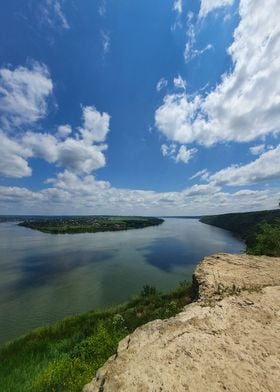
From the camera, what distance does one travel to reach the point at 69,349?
35.4ft

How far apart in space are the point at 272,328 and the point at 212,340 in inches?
61.3

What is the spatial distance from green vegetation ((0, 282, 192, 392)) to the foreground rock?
1967mm

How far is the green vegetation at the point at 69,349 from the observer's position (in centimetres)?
634

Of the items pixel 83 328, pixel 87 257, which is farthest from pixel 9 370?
pixel 87 257

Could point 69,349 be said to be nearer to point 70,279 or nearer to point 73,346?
point 73,346

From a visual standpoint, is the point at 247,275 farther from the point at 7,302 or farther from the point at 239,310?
the point at 7,302

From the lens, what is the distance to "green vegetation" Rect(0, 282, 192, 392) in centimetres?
634

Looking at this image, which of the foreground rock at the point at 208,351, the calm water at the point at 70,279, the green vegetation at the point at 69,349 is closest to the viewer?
the foreground rock at the point at 208,351

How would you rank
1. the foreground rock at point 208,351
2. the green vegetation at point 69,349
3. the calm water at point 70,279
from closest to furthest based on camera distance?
the foreground rock at point 208,351 < the green vegetation at point 69,349 < the calm water at point 70,279

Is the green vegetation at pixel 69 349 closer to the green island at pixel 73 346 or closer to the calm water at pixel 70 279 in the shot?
the green island at pixel 73 346

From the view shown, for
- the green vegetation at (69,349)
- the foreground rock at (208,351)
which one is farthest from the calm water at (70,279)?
the foreground rock at (208,351)

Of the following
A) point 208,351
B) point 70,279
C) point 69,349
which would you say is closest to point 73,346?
point 69,349

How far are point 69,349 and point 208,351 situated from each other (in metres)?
9.14

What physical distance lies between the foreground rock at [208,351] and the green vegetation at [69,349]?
1.97m
